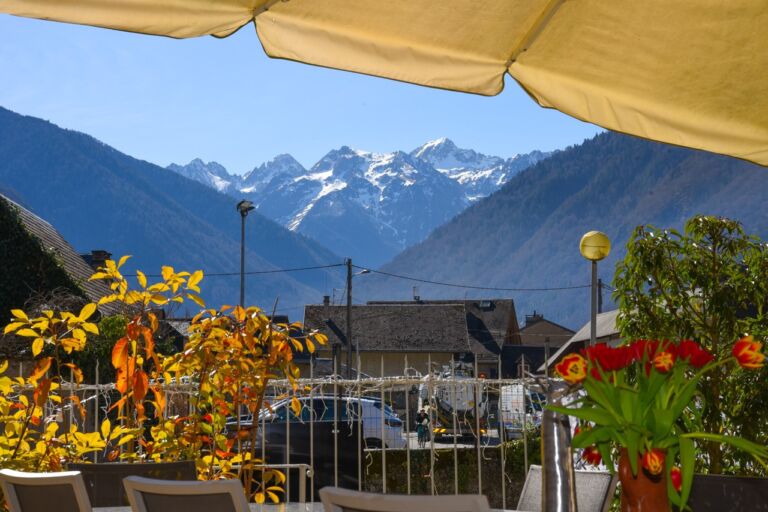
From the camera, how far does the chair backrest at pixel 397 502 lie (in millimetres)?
1904

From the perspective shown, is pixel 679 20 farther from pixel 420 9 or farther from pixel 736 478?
pixel 736 478

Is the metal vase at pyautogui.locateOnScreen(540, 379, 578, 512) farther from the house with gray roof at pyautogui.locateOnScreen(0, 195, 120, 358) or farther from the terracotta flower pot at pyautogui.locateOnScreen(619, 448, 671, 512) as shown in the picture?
the house with gray roof at pyautogui.locateOnScreen(0, 195, 120, 358)

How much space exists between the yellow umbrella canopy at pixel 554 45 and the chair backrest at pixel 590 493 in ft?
4.03

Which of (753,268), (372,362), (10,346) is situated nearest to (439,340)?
(372,362)

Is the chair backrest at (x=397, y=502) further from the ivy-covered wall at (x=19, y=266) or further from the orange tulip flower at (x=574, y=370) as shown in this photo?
the ivy-covered wall at (x=19, y=266)

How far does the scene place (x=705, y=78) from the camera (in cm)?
331

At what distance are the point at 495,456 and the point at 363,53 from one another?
6.68 m

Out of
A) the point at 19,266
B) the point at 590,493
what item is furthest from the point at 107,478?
the point at 19,266

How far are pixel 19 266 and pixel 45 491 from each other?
15594 millimetres

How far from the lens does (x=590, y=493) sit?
3467 millimetres

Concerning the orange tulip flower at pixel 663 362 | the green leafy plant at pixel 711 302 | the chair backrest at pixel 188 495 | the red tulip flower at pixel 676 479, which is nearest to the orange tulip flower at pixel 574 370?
the orange tulip flower at pixel 663 362

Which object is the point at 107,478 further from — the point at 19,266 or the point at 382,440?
the point at 19,266

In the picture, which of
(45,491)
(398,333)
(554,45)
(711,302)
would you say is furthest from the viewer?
(398,333)

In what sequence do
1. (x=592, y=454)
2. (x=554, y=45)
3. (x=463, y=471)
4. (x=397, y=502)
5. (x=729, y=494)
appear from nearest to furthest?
(x=397, y=502), (x=592, y=454), (x=729, y=494), (x=554, y=45), (x=463, y=471)
